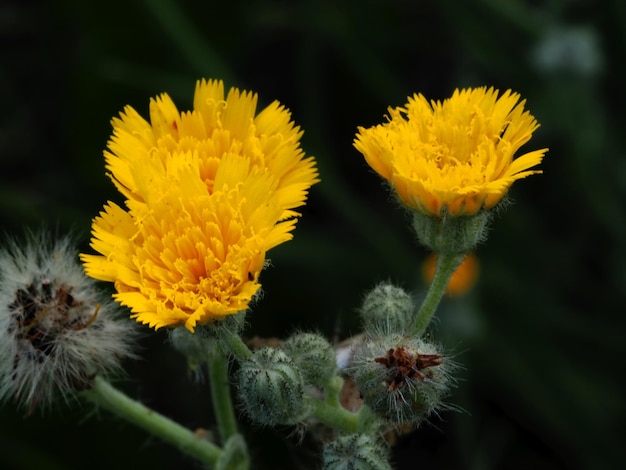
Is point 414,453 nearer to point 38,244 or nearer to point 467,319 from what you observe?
point 467,319

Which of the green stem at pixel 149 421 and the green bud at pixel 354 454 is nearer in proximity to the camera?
the green bud at pixel 354 454

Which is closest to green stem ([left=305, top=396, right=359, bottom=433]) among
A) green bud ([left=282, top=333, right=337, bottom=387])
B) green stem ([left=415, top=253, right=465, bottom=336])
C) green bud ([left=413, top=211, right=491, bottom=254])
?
green bud ([left=282, top=333, right=337, bottom=387])

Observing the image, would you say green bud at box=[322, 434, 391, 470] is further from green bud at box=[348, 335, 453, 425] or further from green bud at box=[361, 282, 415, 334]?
green bud at box=[361, 282, 415, 334]

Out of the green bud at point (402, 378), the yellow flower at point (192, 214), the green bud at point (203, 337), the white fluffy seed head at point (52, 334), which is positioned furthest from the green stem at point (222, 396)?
the green bud at point (402, 378)

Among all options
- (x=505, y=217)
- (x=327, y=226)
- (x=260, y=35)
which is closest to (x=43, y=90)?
(x=260, y=35)

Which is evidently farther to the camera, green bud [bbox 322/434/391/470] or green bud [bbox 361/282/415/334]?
green bud [bbox 361/282/415/334]

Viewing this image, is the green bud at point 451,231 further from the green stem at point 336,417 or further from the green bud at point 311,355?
the green stem at point 336,417
